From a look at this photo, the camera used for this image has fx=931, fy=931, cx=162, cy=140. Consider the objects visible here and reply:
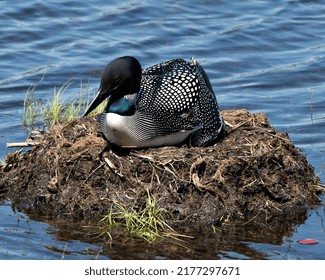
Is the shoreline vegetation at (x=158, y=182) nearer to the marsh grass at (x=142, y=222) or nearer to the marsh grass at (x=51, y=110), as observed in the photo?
the marsh grass at (x=142, y=222)

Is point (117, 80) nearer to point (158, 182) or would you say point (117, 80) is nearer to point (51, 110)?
point (158, 182)

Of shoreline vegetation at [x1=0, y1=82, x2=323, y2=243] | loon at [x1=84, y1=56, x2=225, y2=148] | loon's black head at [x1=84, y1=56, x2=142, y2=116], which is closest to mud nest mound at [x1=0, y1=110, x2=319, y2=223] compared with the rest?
shoreline vegetation at [x1=0, y1=82, x2=323, y2=243]

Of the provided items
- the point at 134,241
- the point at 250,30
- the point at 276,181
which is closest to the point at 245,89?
the point at 250,30

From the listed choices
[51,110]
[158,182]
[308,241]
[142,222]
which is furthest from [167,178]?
[51,110]

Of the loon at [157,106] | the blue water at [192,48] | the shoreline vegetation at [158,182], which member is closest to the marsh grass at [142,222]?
the shoreline vegetation at [158,182]

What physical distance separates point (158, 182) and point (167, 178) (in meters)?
0.08

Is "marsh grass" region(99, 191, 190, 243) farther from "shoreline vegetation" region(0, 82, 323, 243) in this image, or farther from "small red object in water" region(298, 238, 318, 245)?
"small red object in water" region(298, 238, 318, 245)

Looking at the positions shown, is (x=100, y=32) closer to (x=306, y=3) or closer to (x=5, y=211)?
(x=306, y=3)

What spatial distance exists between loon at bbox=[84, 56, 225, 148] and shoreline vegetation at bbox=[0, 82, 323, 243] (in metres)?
0.13

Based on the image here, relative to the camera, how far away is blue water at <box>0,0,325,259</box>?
10844mm

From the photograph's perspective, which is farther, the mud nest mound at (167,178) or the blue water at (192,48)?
the blue water at (192,48)

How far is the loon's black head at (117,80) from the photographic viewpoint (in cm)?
710

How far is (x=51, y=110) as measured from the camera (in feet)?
31.3

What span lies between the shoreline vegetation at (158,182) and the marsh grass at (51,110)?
1.25m
